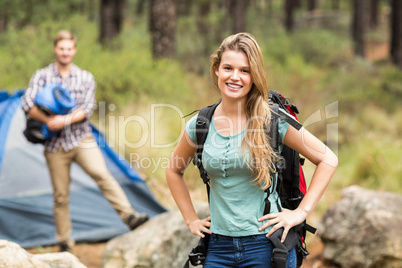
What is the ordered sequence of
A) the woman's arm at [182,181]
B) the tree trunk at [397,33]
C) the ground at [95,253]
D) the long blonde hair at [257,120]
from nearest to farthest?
the long blonde hair at [257,120] → the woman's arm at [182,181] → the ground at [95,253] → the tree trunk at [397,33]

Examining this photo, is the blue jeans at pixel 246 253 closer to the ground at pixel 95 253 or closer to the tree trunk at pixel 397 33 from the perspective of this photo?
the ground at pixel 95 253

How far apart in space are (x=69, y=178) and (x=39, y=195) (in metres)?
1.26

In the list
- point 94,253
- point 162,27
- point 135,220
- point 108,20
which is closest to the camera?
point 135,220

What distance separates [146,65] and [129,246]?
617cm

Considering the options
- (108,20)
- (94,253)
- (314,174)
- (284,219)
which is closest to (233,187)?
(284,219)

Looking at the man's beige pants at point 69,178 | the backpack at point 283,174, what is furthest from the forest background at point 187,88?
the backpack at point 283,174

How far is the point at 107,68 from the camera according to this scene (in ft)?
32.2

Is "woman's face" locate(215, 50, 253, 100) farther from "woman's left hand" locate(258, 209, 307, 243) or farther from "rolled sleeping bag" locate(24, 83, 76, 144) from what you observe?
"rolled sleeping bag" locate(24, 83, 76, 144)

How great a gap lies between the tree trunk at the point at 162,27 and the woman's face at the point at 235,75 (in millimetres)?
9146

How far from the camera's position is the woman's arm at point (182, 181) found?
9.03ft

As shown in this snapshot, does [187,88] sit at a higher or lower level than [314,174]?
higher

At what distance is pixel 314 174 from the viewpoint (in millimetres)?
2572

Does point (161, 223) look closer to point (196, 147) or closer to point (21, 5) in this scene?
point (196, 147)

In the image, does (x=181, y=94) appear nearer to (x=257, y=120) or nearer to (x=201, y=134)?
(x=201, y=134)
